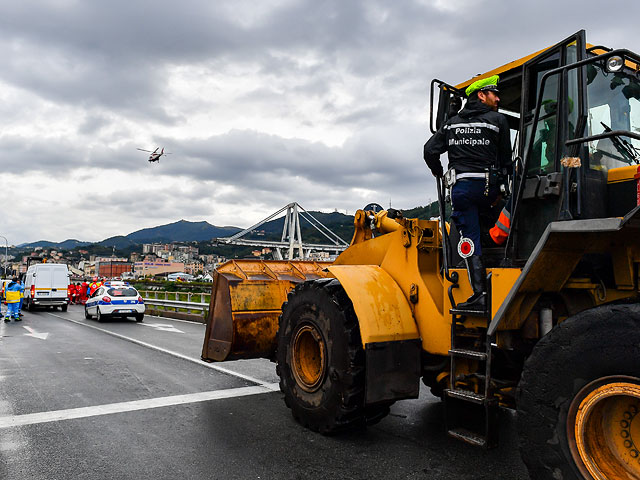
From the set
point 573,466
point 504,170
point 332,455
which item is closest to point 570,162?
point 504,170

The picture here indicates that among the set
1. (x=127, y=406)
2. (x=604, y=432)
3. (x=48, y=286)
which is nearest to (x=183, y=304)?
(x=48, y=286)

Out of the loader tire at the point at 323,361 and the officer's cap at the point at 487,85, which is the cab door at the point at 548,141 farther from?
the loader tire at the point at 323,361

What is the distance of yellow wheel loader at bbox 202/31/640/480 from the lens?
2865 millimetres

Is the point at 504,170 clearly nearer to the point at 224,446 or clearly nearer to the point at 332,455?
the point at 332,455

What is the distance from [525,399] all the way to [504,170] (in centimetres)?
174

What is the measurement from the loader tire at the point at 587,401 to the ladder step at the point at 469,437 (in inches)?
20.2

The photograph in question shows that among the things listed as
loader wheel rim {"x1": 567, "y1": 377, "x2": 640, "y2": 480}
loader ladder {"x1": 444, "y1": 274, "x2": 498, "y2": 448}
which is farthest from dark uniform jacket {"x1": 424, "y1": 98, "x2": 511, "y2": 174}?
loader wheel rim {"x1": 567, "y1": 377, "x2": 640, "y2": 480}

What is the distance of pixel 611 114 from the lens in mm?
3600

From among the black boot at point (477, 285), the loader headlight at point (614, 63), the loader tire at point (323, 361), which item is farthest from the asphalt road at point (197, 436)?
the loader headlight at point (614, 63)

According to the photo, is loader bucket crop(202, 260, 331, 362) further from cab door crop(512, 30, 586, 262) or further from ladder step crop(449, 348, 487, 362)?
cab door crop(512, 30, 586, 262)

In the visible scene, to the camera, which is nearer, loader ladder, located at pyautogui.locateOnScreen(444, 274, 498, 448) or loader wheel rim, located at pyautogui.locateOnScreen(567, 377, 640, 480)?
loader wheel rim, located at pyautogui.locateOnScreen(567, 377, 640, 480)

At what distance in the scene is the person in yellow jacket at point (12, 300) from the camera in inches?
760

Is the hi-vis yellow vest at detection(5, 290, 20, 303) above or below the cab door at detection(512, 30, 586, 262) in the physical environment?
below

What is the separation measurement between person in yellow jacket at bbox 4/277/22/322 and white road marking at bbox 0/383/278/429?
1589 centimetres
